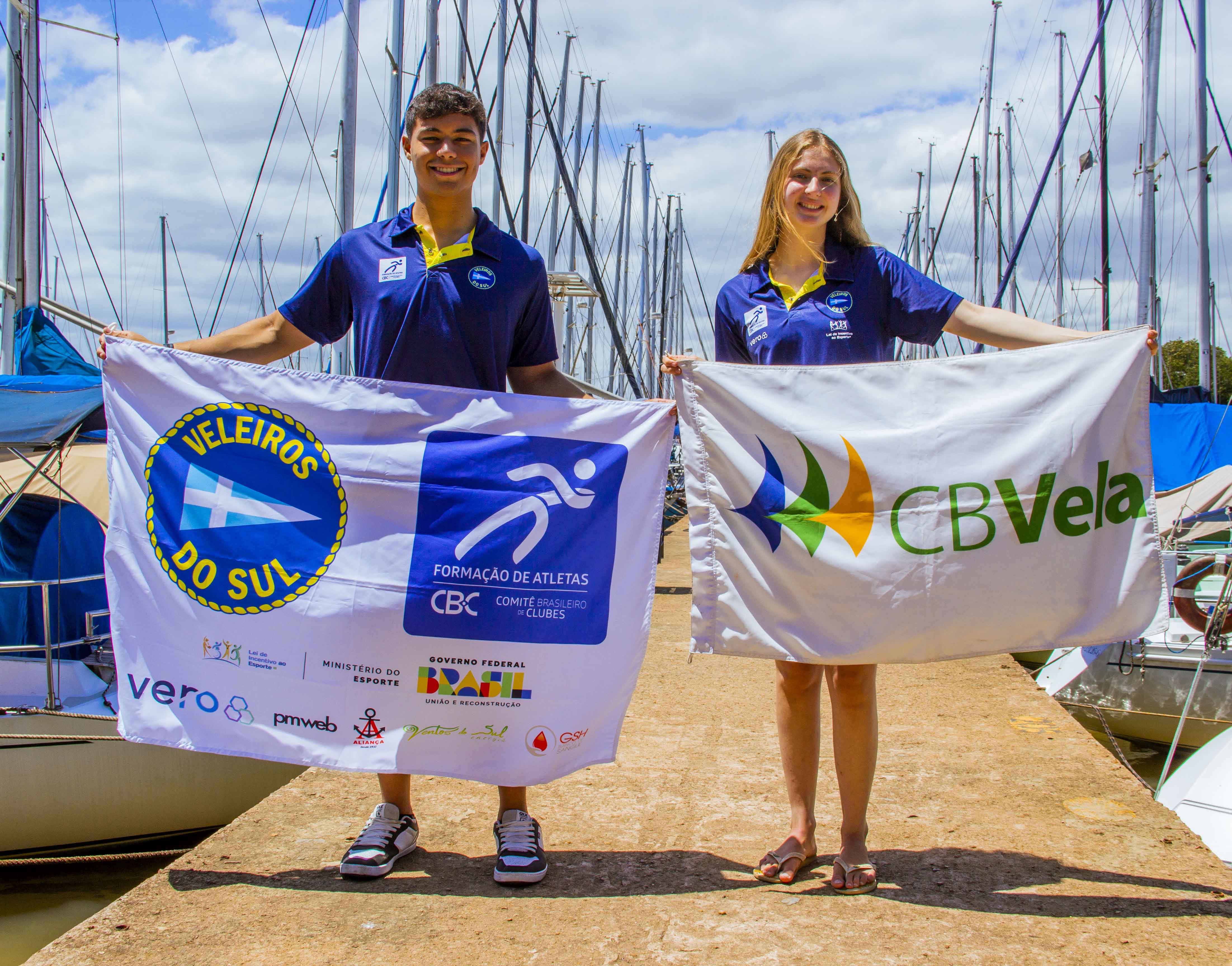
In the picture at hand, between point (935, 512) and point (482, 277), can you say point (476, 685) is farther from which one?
point (935, 512)

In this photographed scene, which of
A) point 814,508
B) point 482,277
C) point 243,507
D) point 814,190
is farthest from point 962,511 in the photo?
point 243,507

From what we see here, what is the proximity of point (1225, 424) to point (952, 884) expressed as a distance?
1091 cm

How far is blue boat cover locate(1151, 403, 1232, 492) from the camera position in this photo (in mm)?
11594

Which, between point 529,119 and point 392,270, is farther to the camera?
point 529,119

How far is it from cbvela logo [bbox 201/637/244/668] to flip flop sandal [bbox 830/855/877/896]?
189 cm

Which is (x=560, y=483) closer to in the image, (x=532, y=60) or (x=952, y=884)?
(x=952, y=884)

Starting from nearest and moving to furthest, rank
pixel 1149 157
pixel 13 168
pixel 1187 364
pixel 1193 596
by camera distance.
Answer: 1. pixel 1193 596
2. pixel 13 168
3. pixel 1149 157
4. pixel 1187 364

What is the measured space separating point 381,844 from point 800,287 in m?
2.15

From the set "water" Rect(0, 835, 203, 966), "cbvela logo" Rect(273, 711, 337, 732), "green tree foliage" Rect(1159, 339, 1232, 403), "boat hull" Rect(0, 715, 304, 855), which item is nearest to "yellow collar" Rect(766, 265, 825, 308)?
"cbvela logo" Rect(273, 711, 337, 732)

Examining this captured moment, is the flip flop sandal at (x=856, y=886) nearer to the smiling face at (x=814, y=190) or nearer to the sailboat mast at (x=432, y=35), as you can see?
the smiling face at (x=814, y=190)

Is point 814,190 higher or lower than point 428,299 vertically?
higher

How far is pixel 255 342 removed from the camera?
329cm

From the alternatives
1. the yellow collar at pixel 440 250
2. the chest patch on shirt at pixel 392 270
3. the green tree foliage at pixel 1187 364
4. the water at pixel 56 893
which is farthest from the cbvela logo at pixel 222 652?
the green tree foliage at pixel 1187 364

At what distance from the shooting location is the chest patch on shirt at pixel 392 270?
3.11 meters
